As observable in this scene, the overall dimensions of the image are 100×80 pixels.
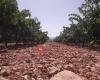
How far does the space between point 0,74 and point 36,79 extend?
1218 mm

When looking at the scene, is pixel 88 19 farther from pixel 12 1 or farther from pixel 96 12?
pixel 12 1

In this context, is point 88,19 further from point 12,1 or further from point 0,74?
point 0,74

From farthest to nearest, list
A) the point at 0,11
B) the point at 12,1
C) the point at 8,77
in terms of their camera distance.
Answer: the point at 12,1, the point at 0,11, the point at 8,77

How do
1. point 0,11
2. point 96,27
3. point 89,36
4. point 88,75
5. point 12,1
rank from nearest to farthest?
point 88,75 → point 0,11 → point 12,1 → point 96,27 → point 89,36

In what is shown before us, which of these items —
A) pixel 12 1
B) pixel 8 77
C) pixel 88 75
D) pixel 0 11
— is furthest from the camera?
pixel 12 1

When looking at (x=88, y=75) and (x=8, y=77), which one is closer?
(x=8, y=77)

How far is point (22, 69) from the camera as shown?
8.88 meters

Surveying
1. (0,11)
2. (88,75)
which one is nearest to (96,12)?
(0,11)

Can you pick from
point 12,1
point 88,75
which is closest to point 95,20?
point 12,1

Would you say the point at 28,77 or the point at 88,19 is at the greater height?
the point at 88,19

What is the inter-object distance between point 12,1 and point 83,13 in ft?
57.3

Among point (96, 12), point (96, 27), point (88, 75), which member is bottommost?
point (88, 75)

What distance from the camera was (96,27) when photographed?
41094mm

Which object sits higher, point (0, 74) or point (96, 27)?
point (96, 27)
